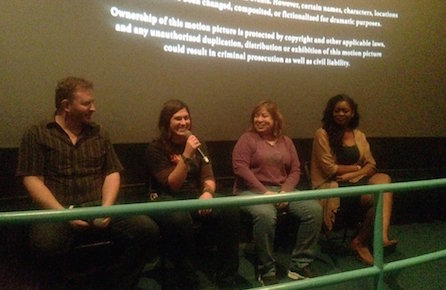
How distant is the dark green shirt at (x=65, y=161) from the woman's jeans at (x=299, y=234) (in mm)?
988

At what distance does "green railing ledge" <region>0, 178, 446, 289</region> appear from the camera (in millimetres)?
1251

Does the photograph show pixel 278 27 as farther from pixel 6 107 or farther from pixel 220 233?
pixel 6 107

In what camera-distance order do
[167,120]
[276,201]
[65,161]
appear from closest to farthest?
1. [276,201]
2. [65,161]
3. [167,120]

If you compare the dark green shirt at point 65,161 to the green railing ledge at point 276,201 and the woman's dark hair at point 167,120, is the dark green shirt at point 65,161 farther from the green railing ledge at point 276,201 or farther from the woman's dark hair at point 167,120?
the green railing ledge at point 276,201

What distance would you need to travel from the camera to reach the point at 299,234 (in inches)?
106

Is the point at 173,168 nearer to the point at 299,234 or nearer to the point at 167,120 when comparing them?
the point at 167,120

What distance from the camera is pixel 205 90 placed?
10.6ft

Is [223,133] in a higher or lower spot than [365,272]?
higher

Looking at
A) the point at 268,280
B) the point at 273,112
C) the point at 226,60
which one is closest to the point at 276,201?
the point at 268,280

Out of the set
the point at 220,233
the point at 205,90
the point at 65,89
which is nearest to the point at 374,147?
the point at 205,90

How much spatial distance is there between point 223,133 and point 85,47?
126 centimetres

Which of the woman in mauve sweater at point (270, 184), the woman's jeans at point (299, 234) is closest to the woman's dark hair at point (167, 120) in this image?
the woman in mauve sweater at point (270, 184)

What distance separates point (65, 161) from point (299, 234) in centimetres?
155

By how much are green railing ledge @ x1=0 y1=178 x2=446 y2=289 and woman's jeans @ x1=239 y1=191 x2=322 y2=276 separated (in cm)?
81
